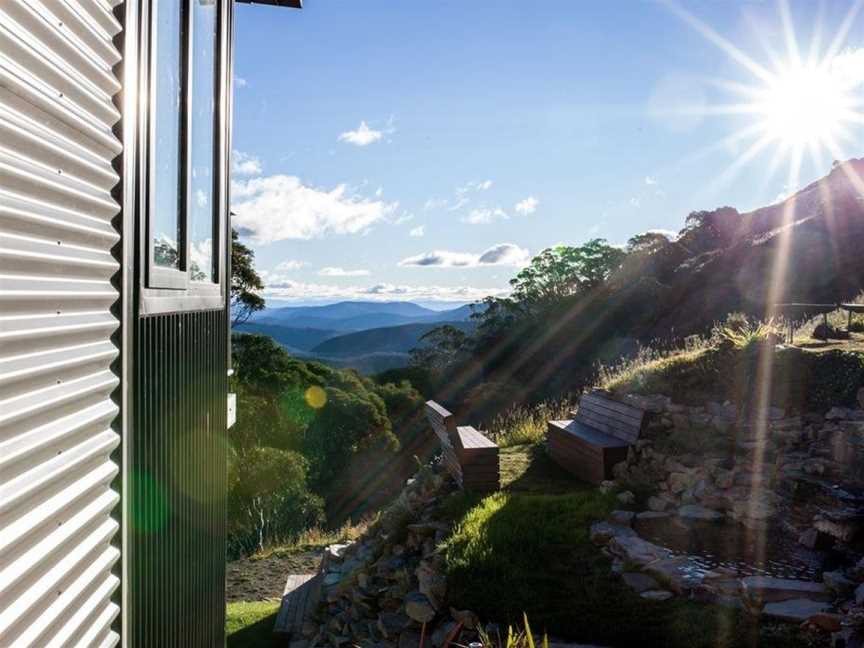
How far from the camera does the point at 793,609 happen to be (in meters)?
4.48

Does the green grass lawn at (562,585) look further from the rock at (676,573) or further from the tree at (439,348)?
the tree at (439,348)

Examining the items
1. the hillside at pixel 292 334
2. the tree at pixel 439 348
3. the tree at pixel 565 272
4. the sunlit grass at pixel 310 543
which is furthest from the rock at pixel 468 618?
the tree at pixel 565 272

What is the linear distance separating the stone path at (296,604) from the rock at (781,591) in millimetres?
4186

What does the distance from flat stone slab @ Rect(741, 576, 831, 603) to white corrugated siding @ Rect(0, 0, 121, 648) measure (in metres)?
4.06

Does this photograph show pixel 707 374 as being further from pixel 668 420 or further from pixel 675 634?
pixel 675 634

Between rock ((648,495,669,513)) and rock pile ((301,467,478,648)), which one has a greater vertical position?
rock ((648,495,669,513))

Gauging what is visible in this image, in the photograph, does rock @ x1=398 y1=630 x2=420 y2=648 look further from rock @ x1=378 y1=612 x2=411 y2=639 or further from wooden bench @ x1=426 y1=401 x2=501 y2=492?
wooden bench @ x1=426 y1=401 x2=501 y2=492

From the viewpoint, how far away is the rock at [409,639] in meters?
5.32

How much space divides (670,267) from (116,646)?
116 feet

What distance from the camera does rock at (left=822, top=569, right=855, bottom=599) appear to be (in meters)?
4.54

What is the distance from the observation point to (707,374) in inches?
324

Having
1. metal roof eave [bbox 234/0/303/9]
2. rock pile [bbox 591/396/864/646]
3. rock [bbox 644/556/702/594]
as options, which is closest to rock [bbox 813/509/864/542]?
rock pile [bbox 591/396/864/646]

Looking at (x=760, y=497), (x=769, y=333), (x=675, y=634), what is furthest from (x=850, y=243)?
(x=675, y=634)

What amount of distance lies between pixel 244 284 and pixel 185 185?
17856 millimetres
